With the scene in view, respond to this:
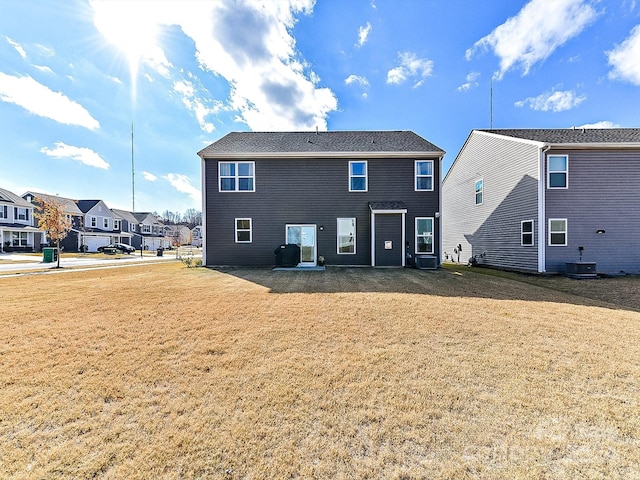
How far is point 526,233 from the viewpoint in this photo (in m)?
13.2

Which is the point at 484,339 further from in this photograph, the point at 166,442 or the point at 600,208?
the point at 600,208

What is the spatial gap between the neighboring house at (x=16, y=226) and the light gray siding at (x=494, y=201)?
45.5m

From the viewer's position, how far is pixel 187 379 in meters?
3.31

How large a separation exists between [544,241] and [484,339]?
11.3 metres

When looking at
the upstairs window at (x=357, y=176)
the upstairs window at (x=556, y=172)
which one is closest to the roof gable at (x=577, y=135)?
the upstairs window at (x=556, y=172)

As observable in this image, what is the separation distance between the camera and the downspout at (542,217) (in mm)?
12352

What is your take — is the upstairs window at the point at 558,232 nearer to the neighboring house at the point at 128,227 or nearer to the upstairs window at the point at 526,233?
the upstairs window at the point at 526,233

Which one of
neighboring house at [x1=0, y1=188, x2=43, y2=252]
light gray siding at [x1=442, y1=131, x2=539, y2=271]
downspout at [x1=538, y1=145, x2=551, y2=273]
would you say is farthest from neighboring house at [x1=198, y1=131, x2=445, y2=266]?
neighboring house at [x1=0, y1=188, x2=43, y2=252]

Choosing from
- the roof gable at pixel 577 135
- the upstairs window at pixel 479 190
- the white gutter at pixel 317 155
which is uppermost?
the roof gable at pixel 577 135

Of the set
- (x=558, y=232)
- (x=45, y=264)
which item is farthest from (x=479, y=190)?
(x=45, y=264)

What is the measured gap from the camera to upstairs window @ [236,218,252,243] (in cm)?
1457

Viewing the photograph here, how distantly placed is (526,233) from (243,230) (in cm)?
1499

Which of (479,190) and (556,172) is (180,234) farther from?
(556,172)

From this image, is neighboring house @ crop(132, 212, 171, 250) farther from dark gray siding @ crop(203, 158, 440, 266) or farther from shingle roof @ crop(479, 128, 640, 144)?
shingle roof @ crop(479, 128, 640, 144)
